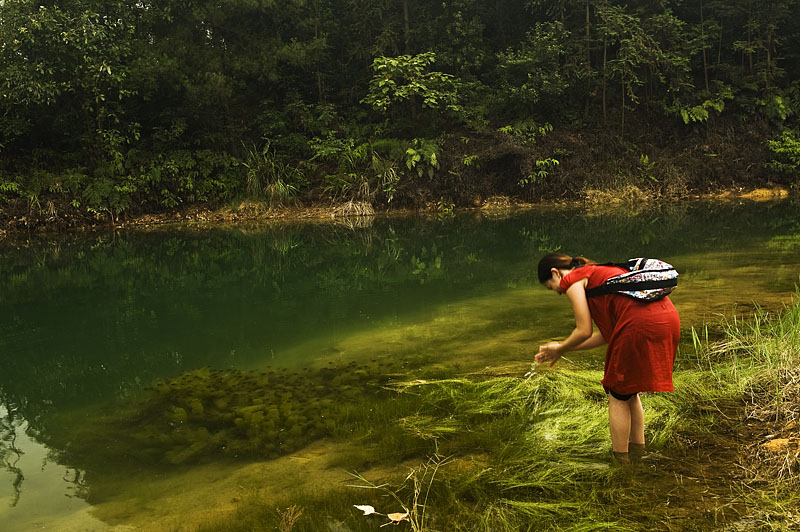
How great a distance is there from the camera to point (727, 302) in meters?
6.87

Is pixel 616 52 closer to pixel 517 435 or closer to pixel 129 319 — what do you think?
pixel 129 319

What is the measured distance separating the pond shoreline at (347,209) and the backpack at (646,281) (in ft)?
51.7

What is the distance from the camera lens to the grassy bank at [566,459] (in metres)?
2.85

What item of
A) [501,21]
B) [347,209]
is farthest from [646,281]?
[501,21]

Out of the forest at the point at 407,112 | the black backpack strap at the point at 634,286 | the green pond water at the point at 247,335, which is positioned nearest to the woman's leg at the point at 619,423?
the black backpack strap at the point at 634,286

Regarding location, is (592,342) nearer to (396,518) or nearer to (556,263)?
(556,263)

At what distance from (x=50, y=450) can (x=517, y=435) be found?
3.28m

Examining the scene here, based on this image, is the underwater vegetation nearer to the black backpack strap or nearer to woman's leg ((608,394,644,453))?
woman's leg ((608,394,644,453))

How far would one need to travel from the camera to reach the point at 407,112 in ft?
73.5

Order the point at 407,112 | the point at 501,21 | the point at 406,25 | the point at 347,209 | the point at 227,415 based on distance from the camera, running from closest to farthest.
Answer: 1. the point at 227,415
2. the point at 347,209
3. the point at 406,25
4. the point at 407,112
5. the point at 501,21

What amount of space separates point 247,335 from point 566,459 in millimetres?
4658

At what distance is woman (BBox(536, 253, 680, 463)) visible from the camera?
3.08 m

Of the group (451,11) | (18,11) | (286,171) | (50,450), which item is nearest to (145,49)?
(18,11)

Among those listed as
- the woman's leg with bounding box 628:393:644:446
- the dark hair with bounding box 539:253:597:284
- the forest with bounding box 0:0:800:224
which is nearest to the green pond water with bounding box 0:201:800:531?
the woman's leg with bounding box 628:393:644:446
